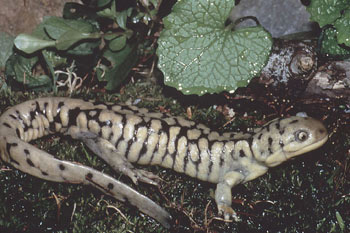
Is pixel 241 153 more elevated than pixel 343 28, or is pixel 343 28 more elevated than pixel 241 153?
pixel 343 28

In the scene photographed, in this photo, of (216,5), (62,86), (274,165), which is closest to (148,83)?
(62,86)

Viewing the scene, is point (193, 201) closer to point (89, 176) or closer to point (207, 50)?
point (89, 176)

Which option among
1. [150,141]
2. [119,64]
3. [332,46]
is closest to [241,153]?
[150,141]

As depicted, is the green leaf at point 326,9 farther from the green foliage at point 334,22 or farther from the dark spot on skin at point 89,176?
the dark spot on skin at point 89,176

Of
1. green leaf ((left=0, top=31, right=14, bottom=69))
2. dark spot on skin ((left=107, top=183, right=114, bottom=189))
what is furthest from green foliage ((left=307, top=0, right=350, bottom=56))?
green leaf ((left=0, top=31, right=14, bottom=69))

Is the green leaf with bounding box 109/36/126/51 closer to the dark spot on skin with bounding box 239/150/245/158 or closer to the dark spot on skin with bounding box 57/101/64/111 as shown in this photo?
the dark spot on skin with bounding box 57/101/64/111

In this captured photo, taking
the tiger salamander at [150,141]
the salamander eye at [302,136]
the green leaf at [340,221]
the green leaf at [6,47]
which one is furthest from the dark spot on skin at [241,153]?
the green leaf at [6,47]
